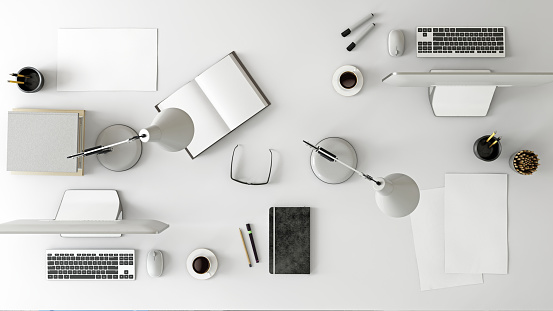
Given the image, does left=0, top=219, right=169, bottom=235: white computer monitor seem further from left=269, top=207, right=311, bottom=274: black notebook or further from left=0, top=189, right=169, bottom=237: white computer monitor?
left=269, top=207, right=311, bottom=274: black notebook

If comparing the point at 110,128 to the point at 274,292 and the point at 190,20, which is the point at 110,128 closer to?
the point at 190,20

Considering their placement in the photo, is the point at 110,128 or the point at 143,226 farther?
the point at 110,128

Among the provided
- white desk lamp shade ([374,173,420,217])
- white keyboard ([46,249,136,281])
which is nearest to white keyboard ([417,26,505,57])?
white desk lamp shade ([374,173,420,217])

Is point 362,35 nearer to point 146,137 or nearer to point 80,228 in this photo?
point 146,137

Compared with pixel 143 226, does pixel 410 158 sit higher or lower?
higher

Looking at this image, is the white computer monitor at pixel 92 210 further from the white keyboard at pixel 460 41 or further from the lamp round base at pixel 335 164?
the white keyboard at pixel 460 41

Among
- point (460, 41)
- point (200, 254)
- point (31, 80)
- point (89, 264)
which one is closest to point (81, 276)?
point (89, 264)

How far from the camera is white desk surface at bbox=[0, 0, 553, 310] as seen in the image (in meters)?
1.83

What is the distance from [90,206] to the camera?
6.01ft

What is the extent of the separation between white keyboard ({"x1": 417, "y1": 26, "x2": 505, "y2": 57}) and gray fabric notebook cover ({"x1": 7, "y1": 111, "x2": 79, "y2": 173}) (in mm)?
1440

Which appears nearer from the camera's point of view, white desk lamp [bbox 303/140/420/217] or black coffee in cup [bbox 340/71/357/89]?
white desk lamp [bbox 303/140/420/217]

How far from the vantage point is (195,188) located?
1859 mm

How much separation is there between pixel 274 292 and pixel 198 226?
1.38ft

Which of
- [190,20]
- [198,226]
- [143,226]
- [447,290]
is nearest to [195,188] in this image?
[198,226]
